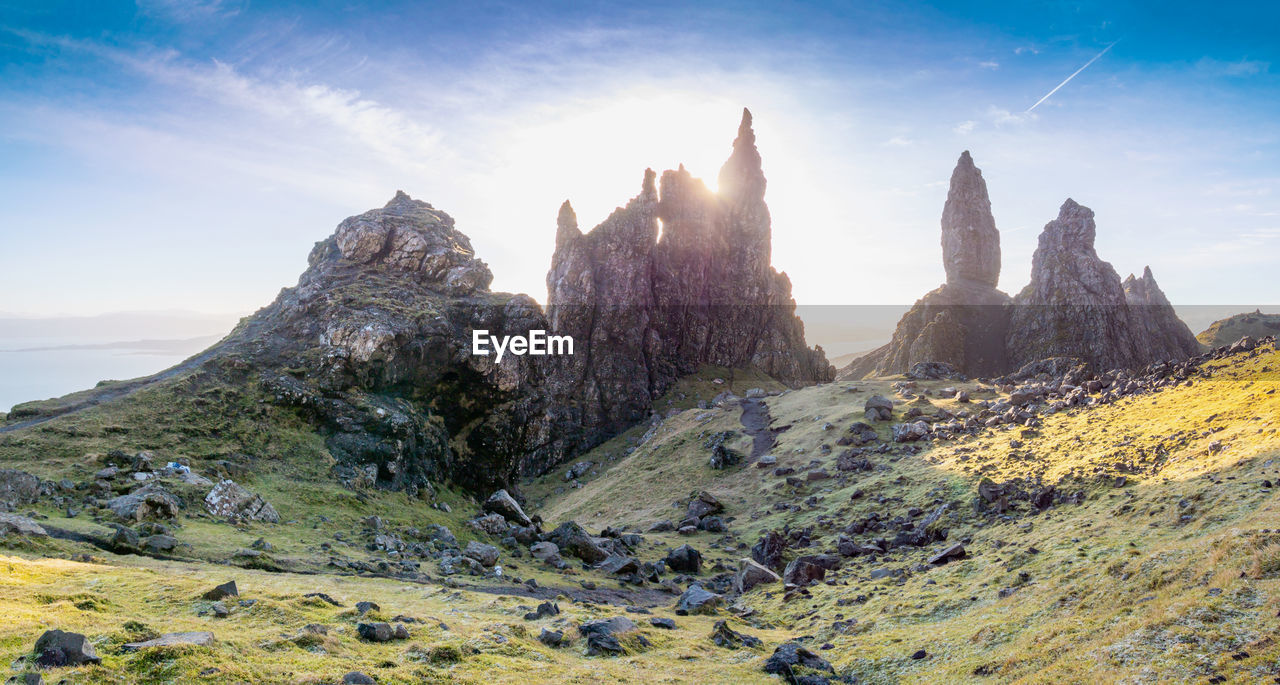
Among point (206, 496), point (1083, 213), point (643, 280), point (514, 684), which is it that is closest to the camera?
point (514, 684)

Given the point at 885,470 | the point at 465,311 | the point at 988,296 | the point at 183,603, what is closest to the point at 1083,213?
the point at 988,296

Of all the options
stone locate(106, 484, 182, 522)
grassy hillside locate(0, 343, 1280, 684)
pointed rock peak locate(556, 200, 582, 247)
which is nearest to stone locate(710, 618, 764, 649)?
grassy hillside locate(0, 343, 1280, 684)

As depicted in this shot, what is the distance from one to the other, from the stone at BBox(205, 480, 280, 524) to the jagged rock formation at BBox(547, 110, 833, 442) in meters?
99.7

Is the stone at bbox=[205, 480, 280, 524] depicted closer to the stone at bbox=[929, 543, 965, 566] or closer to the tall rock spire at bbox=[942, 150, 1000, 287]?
the stone at bbox=[929, 543, 965, 566]

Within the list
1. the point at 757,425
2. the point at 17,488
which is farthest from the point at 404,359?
the point at 757,425

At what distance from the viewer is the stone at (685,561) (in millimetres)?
51219

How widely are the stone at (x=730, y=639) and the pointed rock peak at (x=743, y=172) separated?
169 m

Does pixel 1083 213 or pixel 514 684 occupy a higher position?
pixel 1083 213

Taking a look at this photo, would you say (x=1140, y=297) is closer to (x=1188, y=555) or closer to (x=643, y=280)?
(x=643, y=280)

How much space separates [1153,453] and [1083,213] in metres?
143

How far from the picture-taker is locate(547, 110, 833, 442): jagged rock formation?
151 meters

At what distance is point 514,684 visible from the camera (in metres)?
19.0

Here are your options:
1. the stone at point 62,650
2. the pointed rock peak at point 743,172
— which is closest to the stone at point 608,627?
the stone at point 62,650

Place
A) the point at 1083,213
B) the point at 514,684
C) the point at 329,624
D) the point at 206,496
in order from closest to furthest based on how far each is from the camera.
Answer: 1. the point at 514,684
2. the point at 329,624
3. the point at 206,496
4. the point at 1083,213
